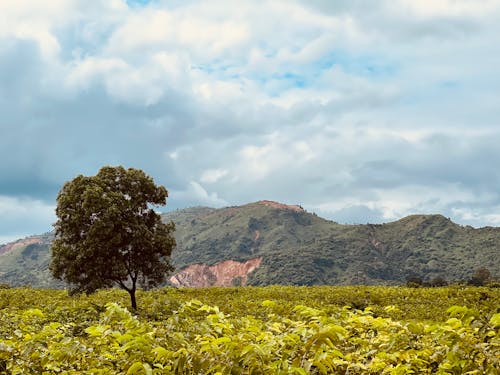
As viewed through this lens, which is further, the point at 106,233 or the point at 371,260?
the point at 371,260

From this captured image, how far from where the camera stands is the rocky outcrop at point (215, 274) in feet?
476

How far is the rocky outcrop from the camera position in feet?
476

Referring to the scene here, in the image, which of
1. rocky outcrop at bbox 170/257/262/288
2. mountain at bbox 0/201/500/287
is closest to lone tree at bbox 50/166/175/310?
mountain at bbox 0/201/500/287

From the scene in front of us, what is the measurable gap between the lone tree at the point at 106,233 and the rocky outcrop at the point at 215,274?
114733 millimetres

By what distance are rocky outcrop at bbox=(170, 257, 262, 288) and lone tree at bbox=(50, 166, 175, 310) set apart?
115 m

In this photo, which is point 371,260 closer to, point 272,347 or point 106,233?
point 106,233

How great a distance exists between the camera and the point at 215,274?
155000 mm

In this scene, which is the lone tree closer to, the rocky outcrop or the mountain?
the mountain

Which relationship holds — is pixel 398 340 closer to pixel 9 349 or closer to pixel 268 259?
pixel 9 349

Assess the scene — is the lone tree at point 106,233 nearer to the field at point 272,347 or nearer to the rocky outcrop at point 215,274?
the field at point 272,347

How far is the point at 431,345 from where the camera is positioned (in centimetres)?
616

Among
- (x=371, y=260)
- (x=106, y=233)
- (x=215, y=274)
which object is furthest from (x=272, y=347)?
(x=215, y=274)

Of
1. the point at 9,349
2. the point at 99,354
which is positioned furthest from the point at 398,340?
the point at 9,349

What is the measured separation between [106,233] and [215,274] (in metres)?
130
